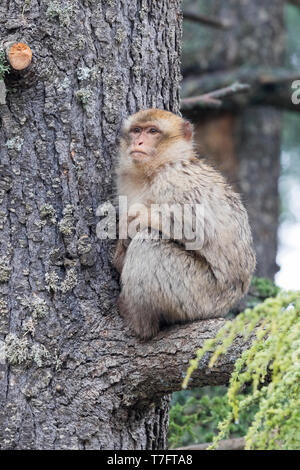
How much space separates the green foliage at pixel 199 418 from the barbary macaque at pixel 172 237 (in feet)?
3.14

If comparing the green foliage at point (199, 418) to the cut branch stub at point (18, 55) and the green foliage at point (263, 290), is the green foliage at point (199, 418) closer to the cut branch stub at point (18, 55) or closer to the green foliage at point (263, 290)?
the green foliage at point (263, 290)

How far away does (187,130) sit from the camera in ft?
16.9

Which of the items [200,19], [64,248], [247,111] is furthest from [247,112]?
[64,248]

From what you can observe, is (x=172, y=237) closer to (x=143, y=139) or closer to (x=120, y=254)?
(x=120, y=254)

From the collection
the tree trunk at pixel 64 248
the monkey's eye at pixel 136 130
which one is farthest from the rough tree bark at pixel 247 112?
the tree trunk at pixel 64 248

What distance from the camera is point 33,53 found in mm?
4301

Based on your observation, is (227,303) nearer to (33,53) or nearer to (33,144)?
(33,144)

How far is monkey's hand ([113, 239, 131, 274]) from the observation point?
4.50m

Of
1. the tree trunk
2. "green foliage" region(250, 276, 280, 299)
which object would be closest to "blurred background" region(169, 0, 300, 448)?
"green foliage" region(250, 276, 280, 299)

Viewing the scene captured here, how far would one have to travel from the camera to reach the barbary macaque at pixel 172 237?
4.40m

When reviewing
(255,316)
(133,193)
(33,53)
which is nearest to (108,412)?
(133,193)

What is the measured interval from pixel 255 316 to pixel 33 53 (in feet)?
7.94

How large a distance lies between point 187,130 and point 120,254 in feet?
3.92

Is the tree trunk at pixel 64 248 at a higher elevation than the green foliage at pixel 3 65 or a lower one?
lower
